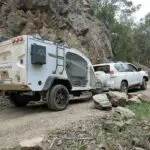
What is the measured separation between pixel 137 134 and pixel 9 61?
479cm

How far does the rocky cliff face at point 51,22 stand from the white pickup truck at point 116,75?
17.5 feet

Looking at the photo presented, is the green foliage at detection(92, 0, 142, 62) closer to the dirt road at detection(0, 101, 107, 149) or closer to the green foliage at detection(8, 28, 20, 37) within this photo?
the green foliage at detection(8, 28, 20, 37)

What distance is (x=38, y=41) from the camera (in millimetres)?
9820

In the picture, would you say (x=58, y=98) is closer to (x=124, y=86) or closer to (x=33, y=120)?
(x=33, y=120)

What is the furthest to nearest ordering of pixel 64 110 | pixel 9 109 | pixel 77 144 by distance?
pixel 9 109, pixel 64 110, pixel 77 144

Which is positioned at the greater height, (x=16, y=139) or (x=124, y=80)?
(x=124, y=80)

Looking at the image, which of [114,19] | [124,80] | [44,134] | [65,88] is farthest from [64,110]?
[114,19]

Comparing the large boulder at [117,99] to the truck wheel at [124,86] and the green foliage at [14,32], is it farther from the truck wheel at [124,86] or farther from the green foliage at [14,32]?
the green foliage at [14,32]

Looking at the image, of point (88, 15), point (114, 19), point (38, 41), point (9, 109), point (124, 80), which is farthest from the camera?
point (114, 19)

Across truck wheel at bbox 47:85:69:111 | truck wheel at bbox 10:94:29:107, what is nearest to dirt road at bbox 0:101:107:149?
truck wheel at bbox 47:85:69:111

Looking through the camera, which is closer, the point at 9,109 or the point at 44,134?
the point at 44,134

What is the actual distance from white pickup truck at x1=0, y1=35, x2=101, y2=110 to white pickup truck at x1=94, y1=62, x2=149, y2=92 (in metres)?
2.32

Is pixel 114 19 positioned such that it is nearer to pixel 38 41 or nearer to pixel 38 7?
pixel 38 7

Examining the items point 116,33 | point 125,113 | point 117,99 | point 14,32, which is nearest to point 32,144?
point 125,113
